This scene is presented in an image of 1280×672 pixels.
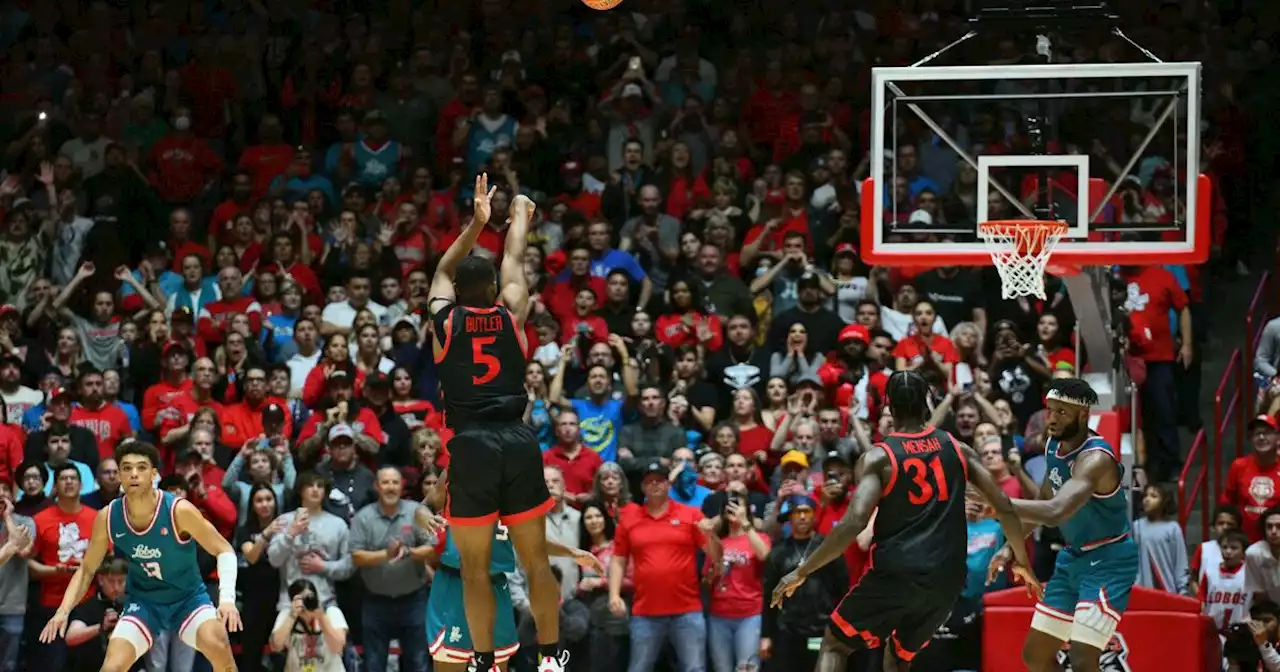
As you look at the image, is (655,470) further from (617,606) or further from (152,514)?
(152,514)

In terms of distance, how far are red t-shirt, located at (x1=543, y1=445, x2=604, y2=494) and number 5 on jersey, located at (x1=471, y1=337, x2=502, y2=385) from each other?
5277 millimetres

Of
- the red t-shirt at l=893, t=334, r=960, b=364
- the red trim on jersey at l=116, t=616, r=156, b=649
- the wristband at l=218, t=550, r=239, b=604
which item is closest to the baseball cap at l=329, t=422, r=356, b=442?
the red trim on jersey at l=116, t=616, r=156, b=649

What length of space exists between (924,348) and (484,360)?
6564 mm

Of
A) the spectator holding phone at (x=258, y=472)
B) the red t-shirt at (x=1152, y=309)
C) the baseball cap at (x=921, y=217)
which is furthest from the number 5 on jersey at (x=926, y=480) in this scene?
the baseball cap at (x=921, y=217)

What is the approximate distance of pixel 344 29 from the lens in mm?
21625

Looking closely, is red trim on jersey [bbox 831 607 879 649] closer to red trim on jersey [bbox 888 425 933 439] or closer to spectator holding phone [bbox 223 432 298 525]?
red trim on jersey [bbox 888 425 933 439]

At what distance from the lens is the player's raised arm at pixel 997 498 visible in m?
10.1

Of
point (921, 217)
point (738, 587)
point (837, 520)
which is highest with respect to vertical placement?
point (921, 217)

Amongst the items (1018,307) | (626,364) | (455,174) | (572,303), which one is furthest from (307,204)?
(1018,307)

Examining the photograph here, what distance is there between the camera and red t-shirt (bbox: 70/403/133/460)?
53.2 feet

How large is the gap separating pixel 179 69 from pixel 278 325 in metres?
4.68

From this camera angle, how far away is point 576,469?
51.4ft

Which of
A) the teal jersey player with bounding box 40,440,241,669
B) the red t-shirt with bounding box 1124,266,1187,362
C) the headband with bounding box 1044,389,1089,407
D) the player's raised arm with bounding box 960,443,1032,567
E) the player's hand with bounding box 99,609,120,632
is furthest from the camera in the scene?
the red t-shirt with bounding box 1124,266,1187,362

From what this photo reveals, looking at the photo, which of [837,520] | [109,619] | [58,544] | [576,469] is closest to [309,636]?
[109,619]
